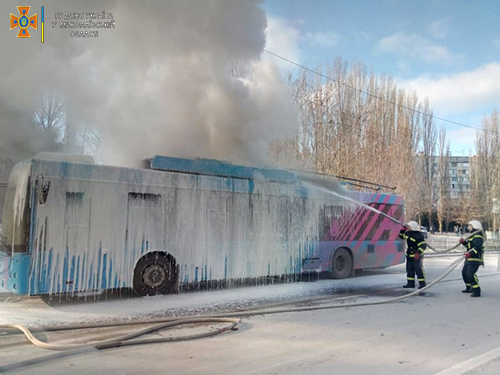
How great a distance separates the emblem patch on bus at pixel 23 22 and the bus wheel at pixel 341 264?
7927mm

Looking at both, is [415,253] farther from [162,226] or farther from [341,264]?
[162,226]

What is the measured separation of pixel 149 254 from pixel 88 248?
1067 millimetres

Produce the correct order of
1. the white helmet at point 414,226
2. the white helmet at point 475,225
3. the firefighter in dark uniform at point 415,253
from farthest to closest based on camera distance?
the white helmet at point 414,226
the firefighter in dark uniform at point 415,253
the white helmet at point 475,225

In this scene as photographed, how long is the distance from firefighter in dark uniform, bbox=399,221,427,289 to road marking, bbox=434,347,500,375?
165 inches

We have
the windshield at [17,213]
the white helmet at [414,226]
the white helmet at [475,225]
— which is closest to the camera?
the windshield at [17,213]

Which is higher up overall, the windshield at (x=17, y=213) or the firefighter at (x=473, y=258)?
the windshield at (x=17, y=213)

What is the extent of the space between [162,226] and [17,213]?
89.3 inches

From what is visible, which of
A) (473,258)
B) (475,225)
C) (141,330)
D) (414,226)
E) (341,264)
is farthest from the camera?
(341,264)

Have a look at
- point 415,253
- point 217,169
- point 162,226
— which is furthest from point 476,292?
point 162,226

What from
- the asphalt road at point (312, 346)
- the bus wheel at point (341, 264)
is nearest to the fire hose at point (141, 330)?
the asphalt road at point (312, 346)

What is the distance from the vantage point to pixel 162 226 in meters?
7.23

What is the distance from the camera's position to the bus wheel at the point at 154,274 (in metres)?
7.02

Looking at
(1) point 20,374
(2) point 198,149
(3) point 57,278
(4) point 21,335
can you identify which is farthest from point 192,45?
(1) point 20,374

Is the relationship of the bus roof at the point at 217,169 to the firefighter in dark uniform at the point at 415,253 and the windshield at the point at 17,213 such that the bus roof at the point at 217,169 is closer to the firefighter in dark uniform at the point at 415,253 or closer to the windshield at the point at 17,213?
the windshield at the point at 17,213
